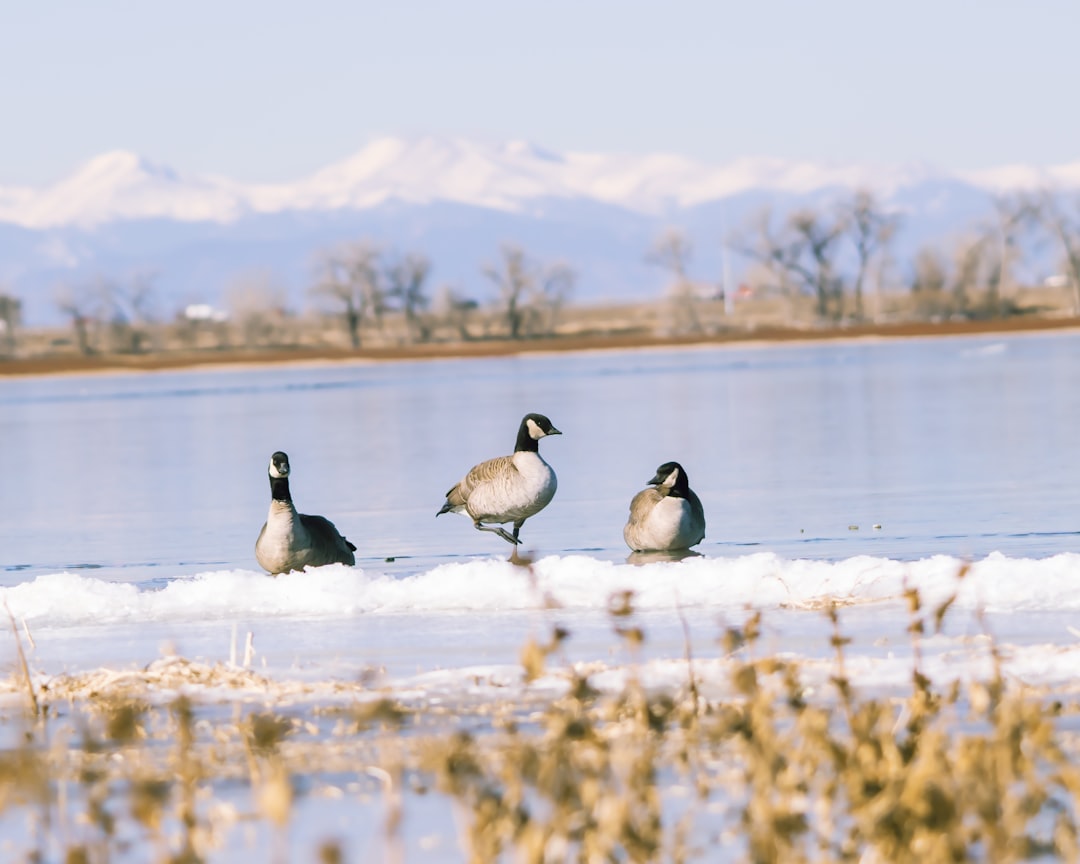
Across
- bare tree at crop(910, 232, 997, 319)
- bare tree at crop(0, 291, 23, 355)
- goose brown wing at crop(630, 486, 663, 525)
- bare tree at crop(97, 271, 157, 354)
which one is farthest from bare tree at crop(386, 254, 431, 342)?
goose brown wing at crop(630, 486, 663, 525)

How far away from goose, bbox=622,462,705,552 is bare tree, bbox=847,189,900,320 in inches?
4338

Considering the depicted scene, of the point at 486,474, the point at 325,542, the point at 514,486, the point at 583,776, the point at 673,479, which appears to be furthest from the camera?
the point at 486,474

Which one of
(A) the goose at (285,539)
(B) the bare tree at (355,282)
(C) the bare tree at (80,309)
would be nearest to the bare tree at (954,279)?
(B) the bare tree at (355,282)

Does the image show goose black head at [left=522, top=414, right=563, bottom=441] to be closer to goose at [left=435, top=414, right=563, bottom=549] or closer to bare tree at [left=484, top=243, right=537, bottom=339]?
goose at [left=435, top=414, right=563, bottom=549]

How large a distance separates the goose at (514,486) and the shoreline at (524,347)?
2869 inches

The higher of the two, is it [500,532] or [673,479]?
[673,479]

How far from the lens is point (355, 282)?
127 meters

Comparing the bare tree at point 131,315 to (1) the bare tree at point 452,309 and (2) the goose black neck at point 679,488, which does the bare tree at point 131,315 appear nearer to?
(1) the bare tree at point 452,309

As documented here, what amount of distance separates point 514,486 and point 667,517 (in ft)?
4.61

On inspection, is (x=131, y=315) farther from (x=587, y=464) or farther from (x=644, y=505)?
(x=644, y=505)

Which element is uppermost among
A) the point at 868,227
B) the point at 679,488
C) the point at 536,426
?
the point at 868,227

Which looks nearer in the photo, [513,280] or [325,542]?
[325,542]

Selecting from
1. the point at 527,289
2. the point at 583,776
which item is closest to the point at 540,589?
the point at 583,776

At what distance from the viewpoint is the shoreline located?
3570 inches
